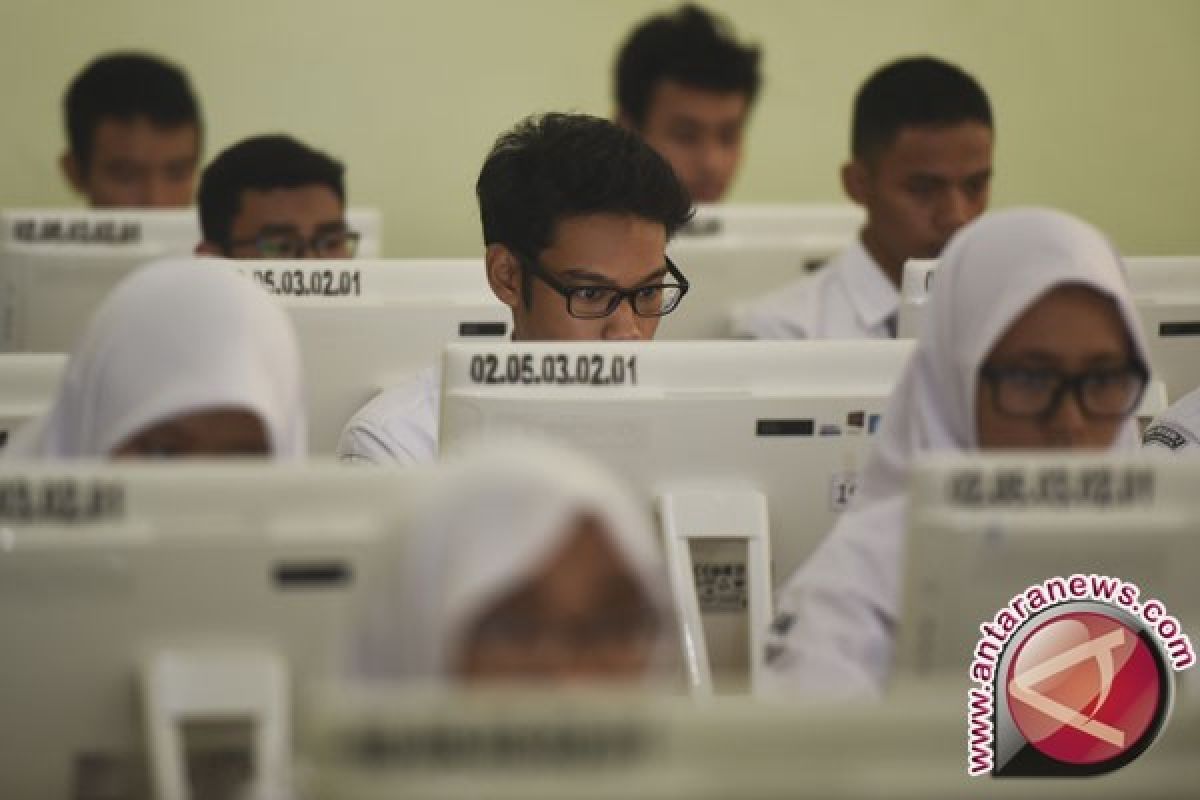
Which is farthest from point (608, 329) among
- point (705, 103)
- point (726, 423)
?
point (705, 103)

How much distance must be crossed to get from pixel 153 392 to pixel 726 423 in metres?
0.59

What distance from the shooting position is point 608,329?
2891mm

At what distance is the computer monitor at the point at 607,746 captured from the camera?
4.02ft

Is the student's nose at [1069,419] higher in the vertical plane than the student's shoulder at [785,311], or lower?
higher

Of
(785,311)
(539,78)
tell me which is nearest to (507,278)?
(785,311)

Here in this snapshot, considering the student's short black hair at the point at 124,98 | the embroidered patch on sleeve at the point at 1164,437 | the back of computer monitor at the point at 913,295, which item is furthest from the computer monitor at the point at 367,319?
the student's short black hair at the point at 124,98

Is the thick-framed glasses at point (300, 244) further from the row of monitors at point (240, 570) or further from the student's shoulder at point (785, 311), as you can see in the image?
Answer: the row of monitors at point (240, 570)

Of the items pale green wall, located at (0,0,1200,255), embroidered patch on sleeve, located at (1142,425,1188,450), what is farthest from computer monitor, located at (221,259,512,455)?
pale green wall, located at (0,0,1200,255)

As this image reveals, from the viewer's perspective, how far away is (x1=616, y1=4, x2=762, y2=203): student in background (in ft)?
17.8

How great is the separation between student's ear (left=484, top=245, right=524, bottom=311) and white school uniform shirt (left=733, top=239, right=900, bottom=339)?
45.6 inches

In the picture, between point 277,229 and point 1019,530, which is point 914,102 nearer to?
point 277,229

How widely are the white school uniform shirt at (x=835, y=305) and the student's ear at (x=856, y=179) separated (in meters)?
0.17

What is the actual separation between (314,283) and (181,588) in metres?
1.42

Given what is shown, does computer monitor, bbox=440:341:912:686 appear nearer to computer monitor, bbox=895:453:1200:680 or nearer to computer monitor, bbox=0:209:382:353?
computer monitor, bbox=895:453:1200:680
